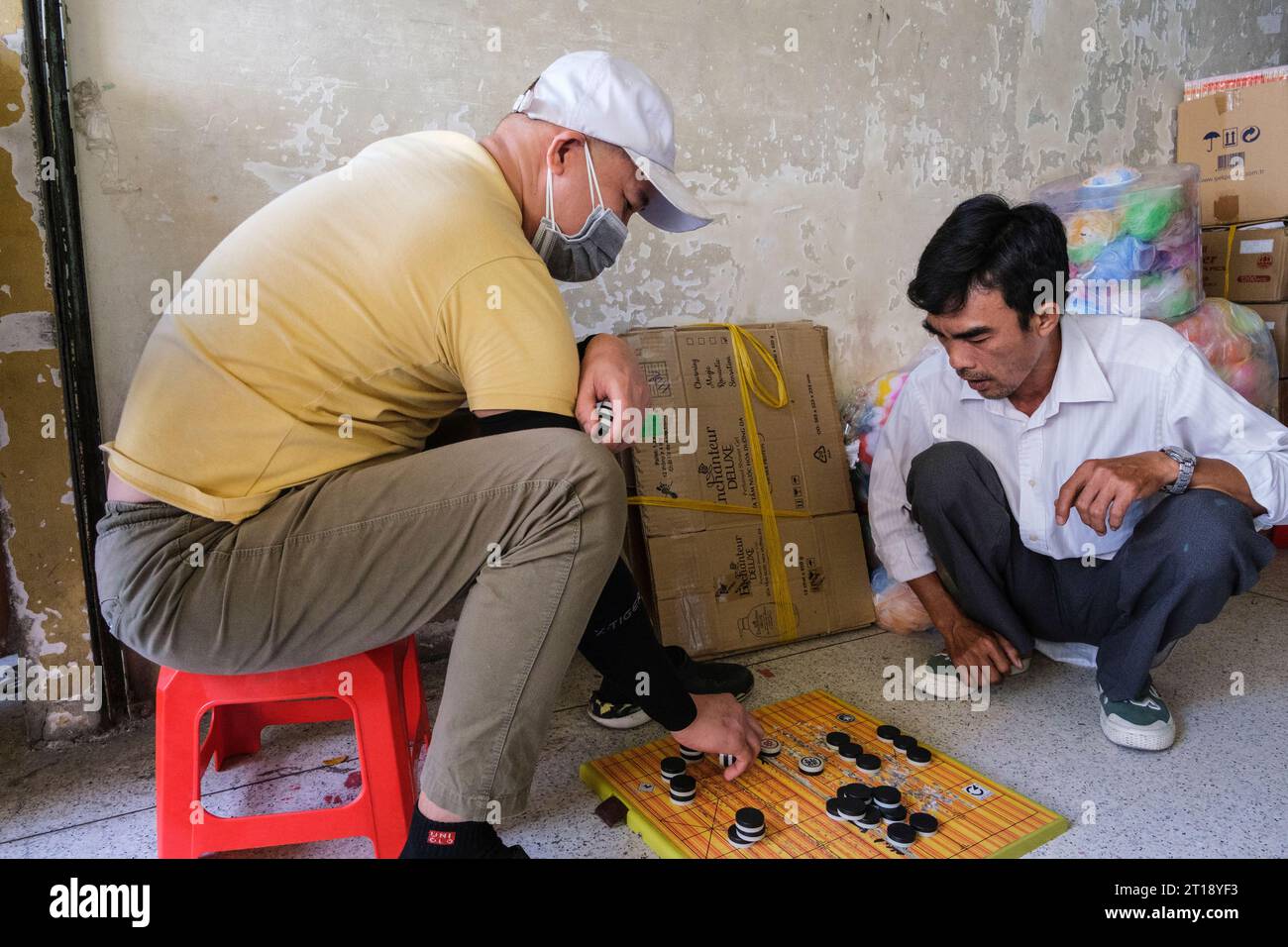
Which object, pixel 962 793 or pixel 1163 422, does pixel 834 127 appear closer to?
pixel 1163 422

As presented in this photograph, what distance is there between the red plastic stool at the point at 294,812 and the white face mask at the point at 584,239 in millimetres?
611

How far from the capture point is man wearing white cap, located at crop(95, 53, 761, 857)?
105 centimetres

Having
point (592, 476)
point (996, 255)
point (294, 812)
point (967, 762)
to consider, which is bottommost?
point (967, 762)

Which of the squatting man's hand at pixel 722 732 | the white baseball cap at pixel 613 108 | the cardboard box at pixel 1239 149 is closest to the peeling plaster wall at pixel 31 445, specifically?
the white baseball cap at pixel 613 108

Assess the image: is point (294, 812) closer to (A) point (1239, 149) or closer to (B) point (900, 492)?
(B) point (900, 492)

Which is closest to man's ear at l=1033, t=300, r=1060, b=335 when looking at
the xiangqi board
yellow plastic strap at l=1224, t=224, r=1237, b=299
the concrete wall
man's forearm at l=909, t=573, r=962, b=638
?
man's forearm at l=909, t=573, r=962, b=638

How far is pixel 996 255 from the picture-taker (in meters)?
1.54

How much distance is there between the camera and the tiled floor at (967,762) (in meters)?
1.33

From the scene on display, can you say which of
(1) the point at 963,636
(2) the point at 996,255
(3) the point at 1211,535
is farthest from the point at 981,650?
(2) the point at 996,255

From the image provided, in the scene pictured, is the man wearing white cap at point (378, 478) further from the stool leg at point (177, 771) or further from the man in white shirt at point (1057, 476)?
the man in white shirt at point (1057, 476)

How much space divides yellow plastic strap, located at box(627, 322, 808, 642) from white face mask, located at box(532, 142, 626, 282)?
31.3 inches

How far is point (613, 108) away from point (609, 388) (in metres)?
0.40

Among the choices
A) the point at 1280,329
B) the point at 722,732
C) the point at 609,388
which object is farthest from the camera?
the point at 1280,329
